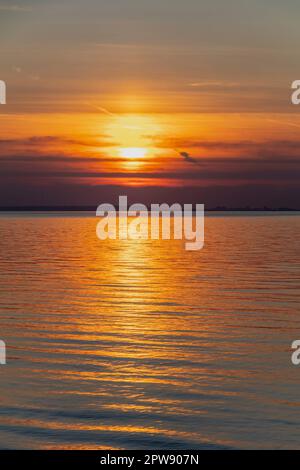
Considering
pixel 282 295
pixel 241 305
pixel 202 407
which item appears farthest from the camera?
pixel 282 295

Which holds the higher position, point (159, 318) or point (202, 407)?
point (159, 318)

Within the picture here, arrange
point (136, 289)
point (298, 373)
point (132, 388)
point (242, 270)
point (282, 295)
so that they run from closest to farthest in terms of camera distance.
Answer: point (132, 388) → point (298, 373) → point (282, 295) → point (136, 289) → point (242, 270)

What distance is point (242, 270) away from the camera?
43344 mm

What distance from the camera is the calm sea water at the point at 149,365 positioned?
43.4ft

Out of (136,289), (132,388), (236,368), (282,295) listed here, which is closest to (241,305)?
(282,295)

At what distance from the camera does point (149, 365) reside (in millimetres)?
18156

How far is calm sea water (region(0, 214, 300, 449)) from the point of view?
13.2 metres

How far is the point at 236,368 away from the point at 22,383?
5004mm
